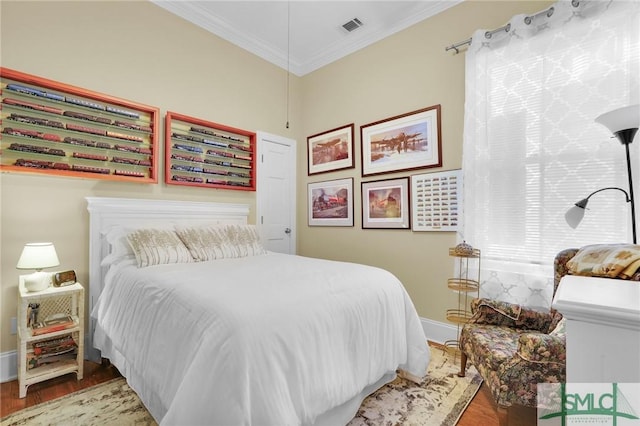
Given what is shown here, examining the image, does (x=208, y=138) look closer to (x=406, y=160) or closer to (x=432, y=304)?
(x=406, y=160)

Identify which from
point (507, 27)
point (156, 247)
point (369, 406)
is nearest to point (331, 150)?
point (507, 27)

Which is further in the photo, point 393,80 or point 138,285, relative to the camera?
point 393,80

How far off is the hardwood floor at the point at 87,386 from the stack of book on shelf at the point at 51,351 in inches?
5.4

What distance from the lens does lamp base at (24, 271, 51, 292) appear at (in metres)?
1.96

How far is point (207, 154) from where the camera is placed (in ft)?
10.8

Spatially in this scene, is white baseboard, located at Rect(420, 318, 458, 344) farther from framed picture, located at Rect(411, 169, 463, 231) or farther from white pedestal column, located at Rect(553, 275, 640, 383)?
white pedestal column, located at Rect(553, 275, 640, 383)

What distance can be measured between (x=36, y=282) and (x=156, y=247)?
74 cm

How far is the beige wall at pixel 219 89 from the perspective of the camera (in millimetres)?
2229

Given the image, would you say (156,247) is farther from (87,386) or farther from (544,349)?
(544,349)

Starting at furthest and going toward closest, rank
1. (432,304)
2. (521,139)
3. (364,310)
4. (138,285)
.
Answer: (432,304) → (521,139) → (138,285) → (364,310)

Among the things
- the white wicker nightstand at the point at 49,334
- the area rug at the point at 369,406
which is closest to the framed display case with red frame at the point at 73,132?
the white wicker nightstand at the point at 49,334

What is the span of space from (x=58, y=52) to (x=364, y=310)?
3080 mm

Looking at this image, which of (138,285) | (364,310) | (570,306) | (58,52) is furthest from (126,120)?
(570,306)

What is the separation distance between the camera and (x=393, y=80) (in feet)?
10.6
